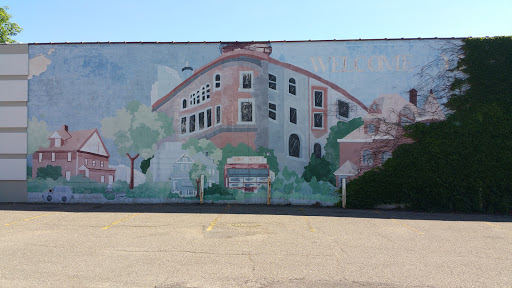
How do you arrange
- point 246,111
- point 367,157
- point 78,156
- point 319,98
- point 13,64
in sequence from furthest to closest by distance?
point 13,64
point 78,156
point 319,98
point 246,111
point 367,157

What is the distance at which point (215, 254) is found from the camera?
27.3 ft

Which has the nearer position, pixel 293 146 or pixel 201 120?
pixel 293 146

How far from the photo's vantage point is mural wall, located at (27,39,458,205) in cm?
1959

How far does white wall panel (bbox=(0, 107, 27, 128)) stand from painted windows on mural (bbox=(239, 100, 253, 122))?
1055 cm

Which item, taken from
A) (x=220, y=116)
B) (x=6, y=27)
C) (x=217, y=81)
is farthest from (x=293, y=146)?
(x=6, y=27)

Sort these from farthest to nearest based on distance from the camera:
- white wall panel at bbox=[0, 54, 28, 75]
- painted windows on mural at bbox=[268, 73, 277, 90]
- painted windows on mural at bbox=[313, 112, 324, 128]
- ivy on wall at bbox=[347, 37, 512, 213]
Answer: white wall panel at bbox=[0, 54, 28, 75] → painted windows on mural at bbox=[268, 73, 277, 90] → painted windows on mural at bbox=[313, 112, 324, 128] → ivy on wall at bbox=[347, 37, 512, 213]

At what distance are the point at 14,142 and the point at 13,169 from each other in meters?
1.31

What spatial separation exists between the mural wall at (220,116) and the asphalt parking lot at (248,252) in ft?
18.7

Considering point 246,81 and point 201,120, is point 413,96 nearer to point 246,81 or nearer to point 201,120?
point 246,81

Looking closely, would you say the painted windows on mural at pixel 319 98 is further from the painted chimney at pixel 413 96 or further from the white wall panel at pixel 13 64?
the white wall panel at pixel 13 64

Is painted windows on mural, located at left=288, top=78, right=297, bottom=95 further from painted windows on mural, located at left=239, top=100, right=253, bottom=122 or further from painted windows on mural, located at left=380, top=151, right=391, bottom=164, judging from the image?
painted windows on mural, located at left=380, top=151, right=391, bottom=164

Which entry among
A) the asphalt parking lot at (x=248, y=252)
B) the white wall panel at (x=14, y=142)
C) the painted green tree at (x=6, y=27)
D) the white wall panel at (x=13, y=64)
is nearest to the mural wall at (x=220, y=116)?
the white wall panel at (x=14, y=142)

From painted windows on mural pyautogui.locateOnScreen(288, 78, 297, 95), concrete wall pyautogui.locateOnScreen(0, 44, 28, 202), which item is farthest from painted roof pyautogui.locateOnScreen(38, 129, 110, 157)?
painted windows on mural pyautogui.locateOnScreen(288, 78, 297, 95)

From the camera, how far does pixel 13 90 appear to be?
20.3m
